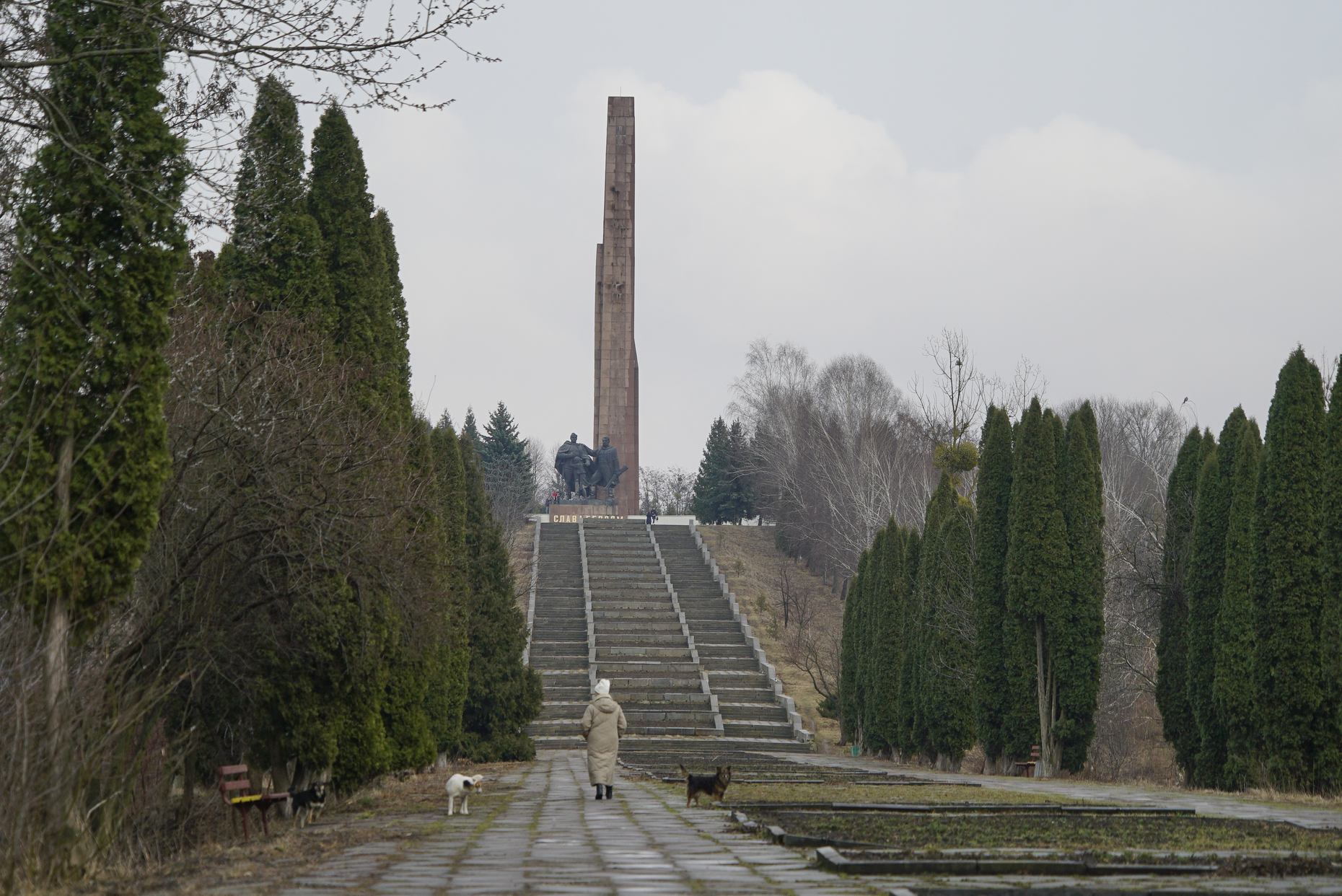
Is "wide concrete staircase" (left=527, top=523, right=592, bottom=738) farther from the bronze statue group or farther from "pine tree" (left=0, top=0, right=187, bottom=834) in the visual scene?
"pine tree" (left=0, top=0, right=187, bottom=834)

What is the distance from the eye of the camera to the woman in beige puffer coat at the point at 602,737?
1460 cm

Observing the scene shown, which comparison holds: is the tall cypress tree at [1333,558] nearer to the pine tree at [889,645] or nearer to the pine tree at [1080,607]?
the pine tree at [1080,607]

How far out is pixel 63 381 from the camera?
8.18 metres

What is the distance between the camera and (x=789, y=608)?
179ft

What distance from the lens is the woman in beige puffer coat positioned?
14.6m

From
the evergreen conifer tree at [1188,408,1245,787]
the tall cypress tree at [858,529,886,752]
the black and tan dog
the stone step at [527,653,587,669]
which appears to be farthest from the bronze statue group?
the black and tan dog

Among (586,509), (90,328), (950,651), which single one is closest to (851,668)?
(950,651)

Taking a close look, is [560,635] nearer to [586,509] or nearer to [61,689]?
[586,509]

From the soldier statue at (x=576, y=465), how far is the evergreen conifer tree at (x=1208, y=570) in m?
42.3

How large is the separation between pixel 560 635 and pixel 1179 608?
23.4 meters

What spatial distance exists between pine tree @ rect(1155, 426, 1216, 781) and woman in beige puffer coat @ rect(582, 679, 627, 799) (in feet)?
30.9

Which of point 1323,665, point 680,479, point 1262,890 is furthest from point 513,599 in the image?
point 680,479

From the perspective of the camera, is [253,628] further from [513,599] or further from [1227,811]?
[513,599]

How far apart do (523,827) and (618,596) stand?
36263mm
